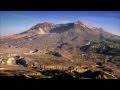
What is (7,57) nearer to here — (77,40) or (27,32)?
(27,32)

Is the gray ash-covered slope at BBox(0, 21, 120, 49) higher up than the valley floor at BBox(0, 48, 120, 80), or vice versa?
the gray ash-covered slope at BBox(0, 21, 120, 49)

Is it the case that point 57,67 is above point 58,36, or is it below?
below

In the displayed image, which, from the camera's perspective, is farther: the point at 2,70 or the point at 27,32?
the point at 27,32

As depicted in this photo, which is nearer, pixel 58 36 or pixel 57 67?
pixel 57 67
